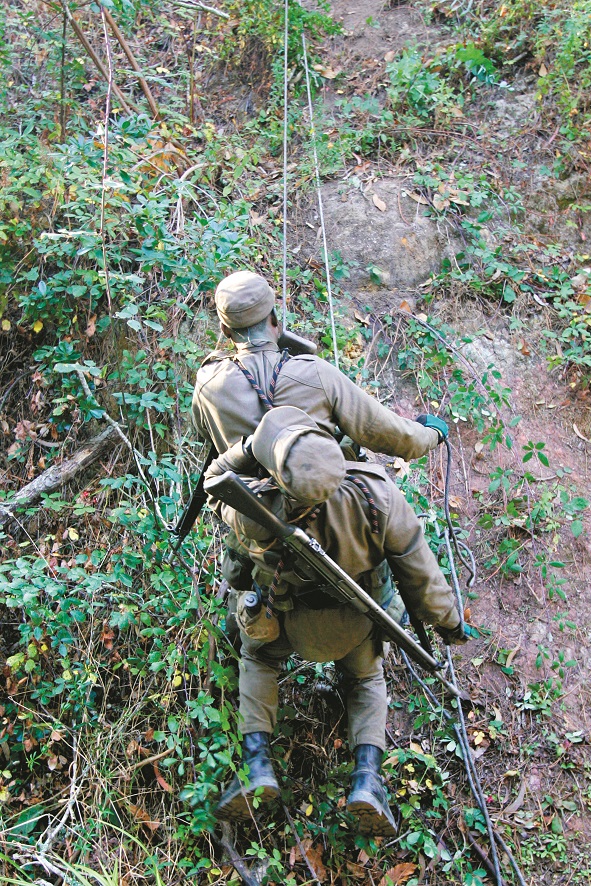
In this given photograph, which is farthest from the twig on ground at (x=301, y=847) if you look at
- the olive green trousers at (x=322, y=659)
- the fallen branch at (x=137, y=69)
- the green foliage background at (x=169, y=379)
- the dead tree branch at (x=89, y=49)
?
the fallen branch at (x=137, y=69)

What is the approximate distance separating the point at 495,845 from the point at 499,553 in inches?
64.5

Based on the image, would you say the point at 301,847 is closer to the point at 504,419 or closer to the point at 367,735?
the point at 367,735

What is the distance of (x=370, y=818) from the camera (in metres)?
3.27

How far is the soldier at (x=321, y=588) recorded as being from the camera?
106 inches

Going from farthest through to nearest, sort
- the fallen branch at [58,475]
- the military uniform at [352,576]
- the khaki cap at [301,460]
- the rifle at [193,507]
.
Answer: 1. the fallen branch at [58,475]
2. the rifle at [193,507]
3. the military uniform at [352,576]
4. the khaki cap at [301,460]

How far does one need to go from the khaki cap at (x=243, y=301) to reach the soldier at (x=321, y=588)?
0.59m

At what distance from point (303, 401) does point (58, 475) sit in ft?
7.87

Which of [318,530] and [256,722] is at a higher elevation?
[318,530]

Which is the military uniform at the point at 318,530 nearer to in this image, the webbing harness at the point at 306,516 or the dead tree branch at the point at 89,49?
the webbing harness at the point at 306,516

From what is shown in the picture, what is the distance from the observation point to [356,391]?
3.13 metres

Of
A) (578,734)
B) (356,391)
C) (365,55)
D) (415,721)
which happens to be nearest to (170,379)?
(356,391)

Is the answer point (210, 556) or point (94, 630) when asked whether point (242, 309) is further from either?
point (94, 630)

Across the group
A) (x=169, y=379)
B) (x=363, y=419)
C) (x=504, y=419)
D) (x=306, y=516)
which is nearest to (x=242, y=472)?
(x=306, y=516)

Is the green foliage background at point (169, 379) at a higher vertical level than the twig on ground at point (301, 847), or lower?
higher
